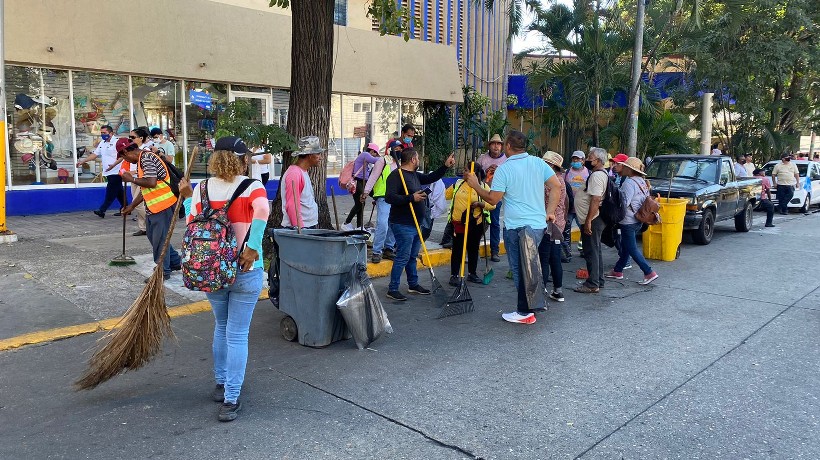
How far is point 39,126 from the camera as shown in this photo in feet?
40.3

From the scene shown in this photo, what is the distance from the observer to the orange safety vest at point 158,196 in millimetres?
7215

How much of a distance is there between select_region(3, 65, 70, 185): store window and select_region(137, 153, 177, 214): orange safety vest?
21.0ft

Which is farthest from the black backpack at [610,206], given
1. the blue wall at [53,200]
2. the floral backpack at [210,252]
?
the blue wall at [53,200]

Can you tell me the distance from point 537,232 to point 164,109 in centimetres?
1051

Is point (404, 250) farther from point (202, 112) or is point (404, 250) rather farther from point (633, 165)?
point (202, 112)

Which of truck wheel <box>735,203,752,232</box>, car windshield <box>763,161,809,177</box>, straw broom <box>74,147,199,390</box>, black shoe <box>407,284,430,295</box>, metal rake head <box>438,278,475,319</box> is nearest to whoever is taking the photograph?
straw broom <box>74,147,199,390</box>

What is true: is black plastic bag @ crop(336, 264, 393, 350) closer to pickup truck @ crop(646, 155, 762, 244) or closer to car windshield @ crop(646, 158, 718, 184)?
pickup truck @ crop(646, 155, 762, 244)

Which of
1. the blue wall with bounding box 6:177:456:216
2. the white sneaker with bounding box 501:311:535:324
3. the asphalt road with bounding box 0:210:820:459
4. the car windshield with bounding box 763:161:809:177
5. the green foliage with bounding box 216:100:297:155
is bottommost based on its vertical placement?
the asphalt road with bounding box 0:210:820:459

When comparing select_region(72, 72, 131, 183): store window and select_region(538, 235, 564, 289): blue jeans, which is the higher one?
select_region(72, 72, 131, 183): store window

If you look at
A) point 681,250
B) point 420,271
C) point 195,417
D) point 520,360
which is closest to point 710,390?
point 520,360

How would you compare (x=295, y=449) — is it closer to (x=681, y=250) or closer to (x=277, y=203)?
(x=277, y=203)

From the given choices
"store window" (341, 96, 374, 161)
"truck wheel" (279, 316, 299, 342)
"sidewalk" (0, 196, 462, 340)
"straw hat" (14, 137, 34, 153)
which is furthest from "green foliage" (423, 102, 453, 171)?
"truck wheel" (279, 316, 299, 342)

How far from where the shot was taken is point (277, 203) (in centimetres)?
890

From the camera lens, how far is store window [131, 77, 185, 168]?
44.1 ft
